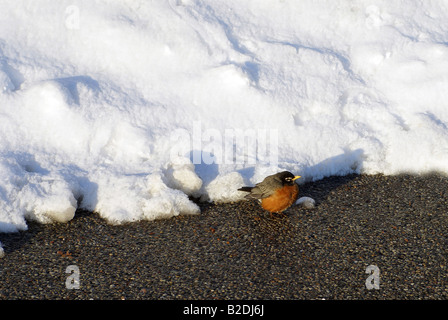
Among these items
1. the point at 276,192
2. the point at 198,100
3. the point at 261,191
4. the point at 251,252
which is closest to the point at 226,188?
the point at 261,191

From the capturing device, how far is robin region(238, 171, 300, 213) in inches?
247

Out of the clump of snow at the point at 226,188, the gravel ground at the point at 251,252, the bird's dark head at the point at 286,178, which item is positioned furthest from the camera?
the clump of snow at the point at 226,188

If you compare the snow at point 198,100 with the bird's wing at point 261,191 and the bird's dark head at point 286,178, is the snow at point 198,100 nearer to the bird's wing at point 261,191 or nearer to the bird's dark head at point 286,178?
the bird's wing at point 261,191

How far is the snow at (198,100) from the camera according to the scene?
6758 millimetres

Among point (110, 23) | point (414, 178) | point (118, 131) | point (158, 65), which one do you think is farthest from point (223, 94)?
point (414, 178)

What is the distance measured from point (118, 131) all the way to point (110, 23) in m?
2.28

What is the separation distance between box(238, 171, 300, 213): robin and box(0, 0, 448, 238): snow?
1.28ft

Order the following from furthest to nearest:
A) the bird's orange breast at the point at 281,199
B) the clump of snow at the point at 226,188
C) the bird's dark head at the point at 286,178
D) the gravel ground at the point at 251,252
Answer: the clump of snow at the point at 226,188, the bird's dark head at the point at 286,178, the bird's orange breast at the point at 281,199, the gravel ground at the point at 251,252

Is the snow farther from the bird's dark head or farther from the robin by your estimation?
the bird's dark head

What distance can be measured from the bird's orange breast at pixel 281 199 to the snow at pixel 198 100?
1.80 feet

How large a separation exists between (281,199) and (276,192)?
0.47ft

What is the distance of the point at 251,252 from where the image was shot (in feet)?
18.6

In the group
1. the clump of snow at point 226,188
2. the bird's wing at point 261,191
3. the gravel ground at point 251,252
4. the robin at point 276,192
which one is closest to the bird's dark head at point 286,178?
the robin at point 276,192

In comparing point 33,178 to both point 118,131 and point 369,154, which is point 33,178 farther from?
point 369,154
